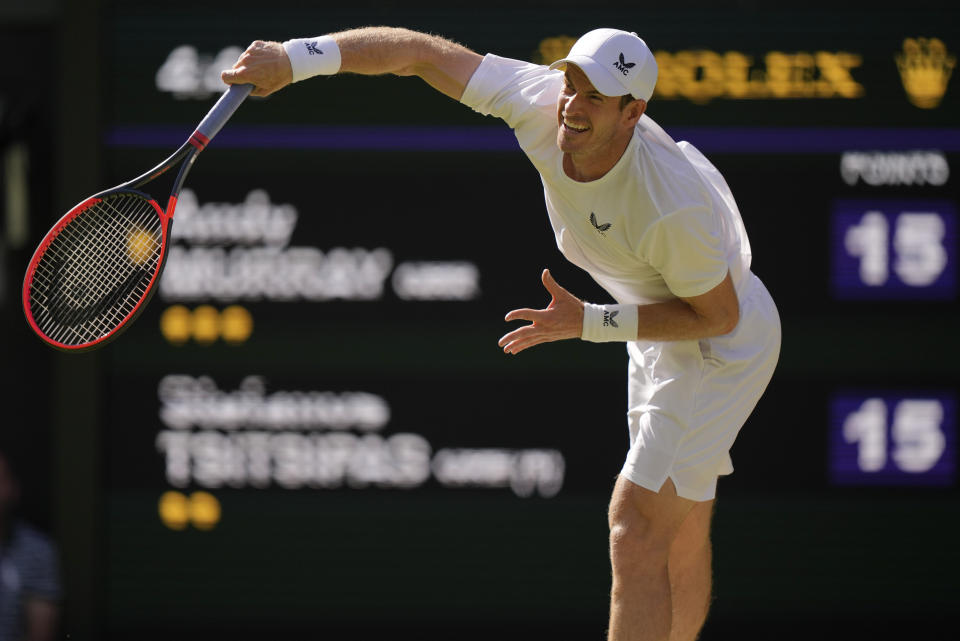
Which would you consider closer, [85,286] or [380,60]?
[380,60]

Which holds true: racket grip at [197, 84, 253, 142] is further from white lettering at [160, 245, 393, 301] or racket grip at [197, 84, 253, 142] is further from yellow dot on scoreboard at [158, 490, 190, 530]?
yellow dot on scoreboard at [158, 490, 190, 530]

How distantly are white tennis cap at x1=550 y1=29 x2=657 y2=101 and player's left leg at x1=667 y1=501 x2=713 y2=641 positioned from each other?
110cm

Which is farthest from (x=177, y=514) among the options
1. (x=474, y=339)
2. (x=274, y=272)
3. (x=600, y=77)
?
(x=600, y=77)

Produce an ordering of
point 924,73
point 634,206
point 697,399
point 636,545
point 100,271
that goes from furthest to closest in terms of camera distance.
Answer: point 924,73
point 100,271
point 697,399
point 636,545
point 634,206

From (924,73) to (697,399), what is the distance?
1961 mm

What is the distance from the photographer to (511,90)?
136 inches

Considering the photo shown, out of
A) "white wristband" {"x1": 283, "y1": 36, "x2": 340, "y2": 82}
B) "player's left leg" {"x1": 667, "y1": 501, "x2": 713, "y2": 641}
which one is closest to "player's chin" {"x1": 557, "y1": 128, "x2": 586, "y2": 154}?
"white wristband" {"x1": 283, "y1": 36, "x2": 340, "y2": 82}

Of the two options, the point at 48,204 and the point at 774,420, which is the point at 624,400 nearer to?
the point at 774,420

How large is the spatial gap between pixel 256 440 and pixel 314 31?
1.39 meters

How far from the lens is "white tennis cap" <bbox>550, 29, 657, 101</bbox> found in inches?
123

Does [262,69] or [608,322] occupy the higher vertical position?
[262,69]

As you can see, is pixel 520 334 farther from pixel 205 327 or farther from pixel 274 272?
pixel 205 327

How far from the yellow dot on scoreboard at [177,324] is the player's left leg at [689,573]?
2.03 meters

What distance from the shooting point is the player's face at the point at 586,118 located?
319 centimetres
